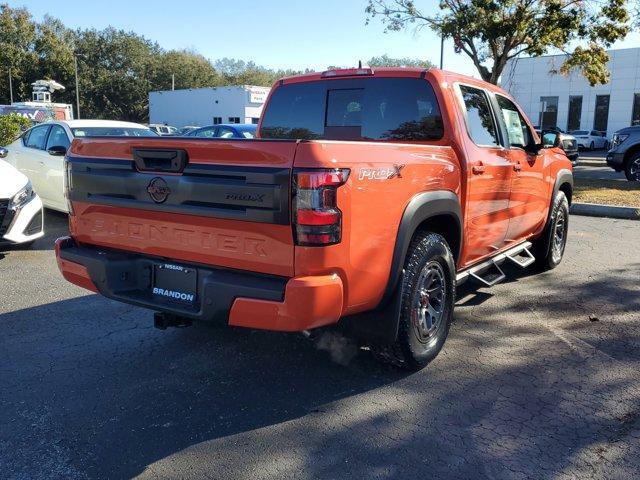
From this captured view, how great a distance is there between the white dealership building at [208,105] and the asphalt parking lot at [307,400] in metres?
37.2

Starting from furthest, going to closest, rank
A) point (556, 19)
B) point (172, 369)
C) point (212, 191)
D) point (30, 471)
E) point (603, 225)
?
point (556, 19)
point (603, 225)
point (172, 369)
point (212, 191)
point (30, 471)

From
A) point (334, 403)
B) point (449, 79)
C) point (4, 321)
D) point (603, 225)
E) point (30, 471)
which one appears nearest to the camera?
point (30, 471)

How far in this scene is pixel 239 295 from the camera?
10.1ft

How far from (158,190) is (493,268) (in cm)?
326

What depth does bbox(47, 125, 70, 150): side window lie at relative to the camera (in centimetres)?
884

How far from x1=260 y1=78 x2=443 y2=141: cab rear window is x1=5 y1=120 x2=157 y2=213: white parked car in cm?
444

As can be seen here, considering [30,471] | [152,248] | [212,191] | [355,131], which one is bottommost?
[30,471]

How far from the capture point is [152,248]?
3.52 meters

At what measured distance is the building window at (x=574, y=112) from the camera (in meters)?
42.6

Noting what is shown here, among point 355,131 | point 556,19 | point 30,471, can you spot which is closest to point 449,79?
point 355,131

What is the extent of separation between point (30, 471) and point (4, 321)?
2418 millimetres

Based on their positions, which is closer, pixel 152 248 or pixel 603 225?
pixel 152 248

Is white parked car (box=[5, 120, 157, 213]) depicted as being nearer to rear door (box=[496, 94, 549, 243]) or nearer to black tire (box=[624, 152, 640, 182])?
rear door (box=[496, 94, 549, 243])

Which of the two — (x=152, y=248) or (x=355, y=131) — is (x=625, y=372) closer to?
(x=355, y=131)
